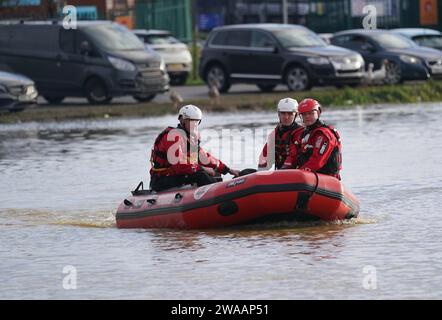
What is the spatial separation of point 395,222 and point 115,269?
402 centimetres

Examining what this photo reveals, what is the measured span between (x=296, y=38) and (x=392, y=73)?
8.81 ft

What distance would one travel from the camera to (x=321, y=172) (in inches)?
664

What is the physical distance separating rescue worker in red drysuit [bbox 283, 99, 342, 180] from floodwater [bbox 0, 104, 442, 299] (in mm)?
638

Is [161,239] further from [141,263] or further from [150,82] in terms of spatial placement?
[150,82]

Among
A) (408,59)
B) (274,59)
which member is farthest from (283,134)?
(408,59)

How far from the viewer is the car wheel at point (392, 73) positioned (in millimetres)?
38438

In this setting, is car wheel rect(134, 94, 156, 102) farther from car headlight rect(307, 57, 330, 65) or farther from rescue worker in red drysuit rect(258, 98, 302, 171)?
rescue worker in red drysuit rect(258, 98, 302, 171)

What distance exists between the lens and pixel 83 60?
117ft

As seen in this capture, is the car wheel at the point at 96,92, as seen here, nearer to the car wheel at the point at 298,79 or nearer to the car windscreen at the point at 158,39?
the car wheel at the point at 298,79

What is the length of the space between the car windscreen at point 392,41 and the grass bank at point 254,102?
155 cm

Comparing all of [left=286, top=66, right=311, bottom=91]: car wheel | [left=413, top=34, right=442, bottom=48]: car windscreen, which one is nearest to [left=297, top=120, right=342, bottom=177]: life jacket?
[left=286, top=66, right=311, bottom=91]: car wheel

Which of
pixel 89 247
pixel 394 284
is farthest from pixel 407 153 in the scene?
pixel 394 284

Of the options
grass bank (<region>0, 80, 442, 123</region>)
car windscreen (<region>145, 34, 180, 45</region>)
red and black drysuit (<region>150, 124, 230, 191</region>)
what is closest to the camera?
red and black drysuit (<region>150, 124, 230, 191</region>)

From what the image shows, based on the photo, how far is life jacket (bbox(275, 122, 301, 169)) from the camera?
17406mm
